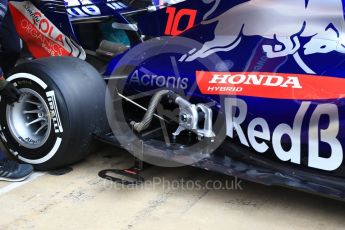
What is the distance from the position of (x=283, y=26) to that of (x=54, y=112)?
157 cm

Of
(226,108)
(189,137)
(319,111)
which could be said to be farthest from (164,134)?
(319,111)

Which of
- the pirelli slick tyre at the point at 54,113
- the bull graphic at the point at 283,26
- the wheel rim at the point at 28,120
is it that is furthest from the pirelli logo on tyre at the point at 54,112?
the bull graphic at the point at 283,26

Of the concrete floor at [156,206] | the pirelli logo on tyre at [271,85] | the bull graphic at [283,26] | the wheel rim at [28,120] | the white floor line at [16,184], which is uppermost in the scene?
the bull graphic at [283,26]

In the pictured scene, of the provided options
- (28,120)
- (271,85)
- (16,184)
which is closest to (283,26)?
(271,85)

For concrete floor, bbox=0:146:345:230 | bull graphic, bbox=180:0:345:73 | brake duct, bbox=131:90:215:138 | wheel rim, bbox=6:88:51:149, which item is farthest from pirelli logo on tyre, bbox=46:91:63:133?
bull graphic, bbox=180:0:345:73

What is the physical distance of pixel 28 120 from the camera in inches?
143

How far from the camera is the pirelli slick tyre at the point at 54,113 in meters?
3.30

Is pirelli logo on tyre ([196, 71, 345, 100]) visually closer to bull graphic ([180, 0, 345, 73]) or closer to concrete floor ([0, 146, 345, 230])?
bull graphic ([180, 0, 345, 73])

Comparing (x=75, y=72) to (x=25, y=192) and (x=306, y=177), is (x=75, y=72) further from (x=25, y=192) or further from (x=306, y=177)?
(x=306, y=177)

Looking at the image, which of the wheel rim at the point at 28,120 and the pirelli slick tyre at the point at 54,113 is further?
the wheel rim at the point at 28,120

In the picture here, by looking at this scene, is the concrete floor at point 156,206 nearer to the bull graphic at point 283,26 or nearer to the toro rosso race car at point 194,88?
the toro rosso race car at point 194,88

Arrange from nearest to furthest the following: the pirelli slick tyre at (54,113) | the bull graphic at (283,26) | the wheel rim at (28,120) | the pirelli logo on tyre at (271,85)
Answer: the pirelli logo on tyre at (271,85), the bull graphic at (283,26), the pirelli slick tyre at (54,113), the wheel rim at (28,120)

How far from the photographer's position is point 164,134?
3402mm

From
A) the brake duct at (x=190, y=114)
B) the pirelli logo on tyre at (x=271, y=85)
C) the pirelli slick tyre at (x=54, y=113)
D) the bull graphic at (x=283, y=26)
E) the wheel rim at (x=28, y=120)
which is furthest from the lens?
the wheel rim at (x=28, y=120)
